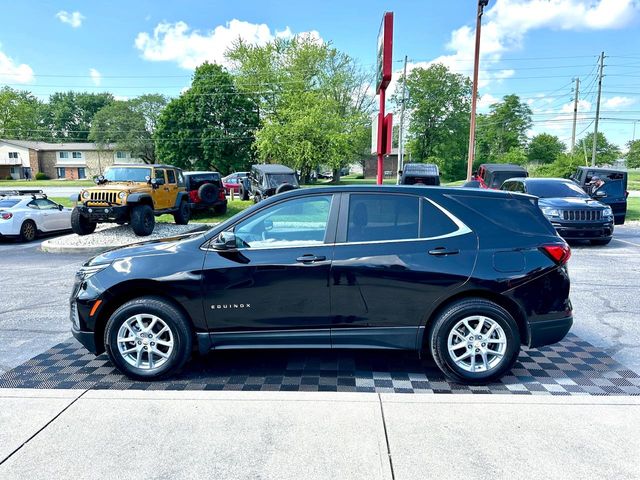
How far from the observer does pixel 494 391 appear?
3.39m

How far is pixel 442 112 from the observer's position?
5606 centimetres

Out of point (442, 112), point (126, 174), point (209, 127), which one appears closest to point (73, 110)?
point (209, 127)

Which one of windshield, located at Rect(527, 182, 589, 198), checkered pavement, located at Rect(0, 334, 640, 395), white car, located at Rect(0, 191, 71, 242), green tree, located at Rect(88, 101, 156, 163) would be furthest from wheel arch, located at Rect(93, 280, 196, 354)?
green tree, located at Rect(88, 101, 156, 163)

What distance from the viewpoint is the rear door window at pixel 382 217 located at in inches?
139

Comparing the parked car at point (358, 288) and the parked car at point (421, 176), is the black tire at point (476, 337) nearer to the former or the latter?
the parked car at point (358, 288)

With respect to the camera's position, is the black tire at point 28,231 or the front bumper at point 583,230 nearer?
the front bumper at point 583,230

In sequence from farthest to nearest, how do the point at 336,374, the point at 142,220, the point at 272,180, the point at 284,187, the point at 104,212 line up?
the point at 272,180 → the point at 284,187 → the point at 142,220 → the point at 104,212 → the point at 336,374

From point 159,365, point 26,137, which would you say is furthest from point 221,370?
point 26,137

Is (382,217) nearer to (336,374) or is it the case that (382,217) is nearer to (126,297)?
(336,374)

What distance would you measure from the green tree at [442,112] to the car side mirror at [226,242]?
54.9 m

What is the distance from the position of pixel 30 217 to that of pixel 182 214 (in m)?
4.33

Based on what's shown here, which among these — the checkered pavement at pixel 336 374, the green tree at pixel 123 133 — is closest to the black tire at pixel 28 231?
the checkered pavement at pixel 336 374

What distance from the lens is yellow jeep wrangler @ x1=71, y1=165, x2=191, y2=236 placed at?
36.3 ft

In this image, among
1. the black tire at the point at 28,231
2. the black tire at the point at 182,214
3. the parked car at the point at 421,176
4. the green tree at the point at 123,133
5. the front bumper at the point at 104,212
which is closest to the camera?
the front bumper at the point at 104,212
